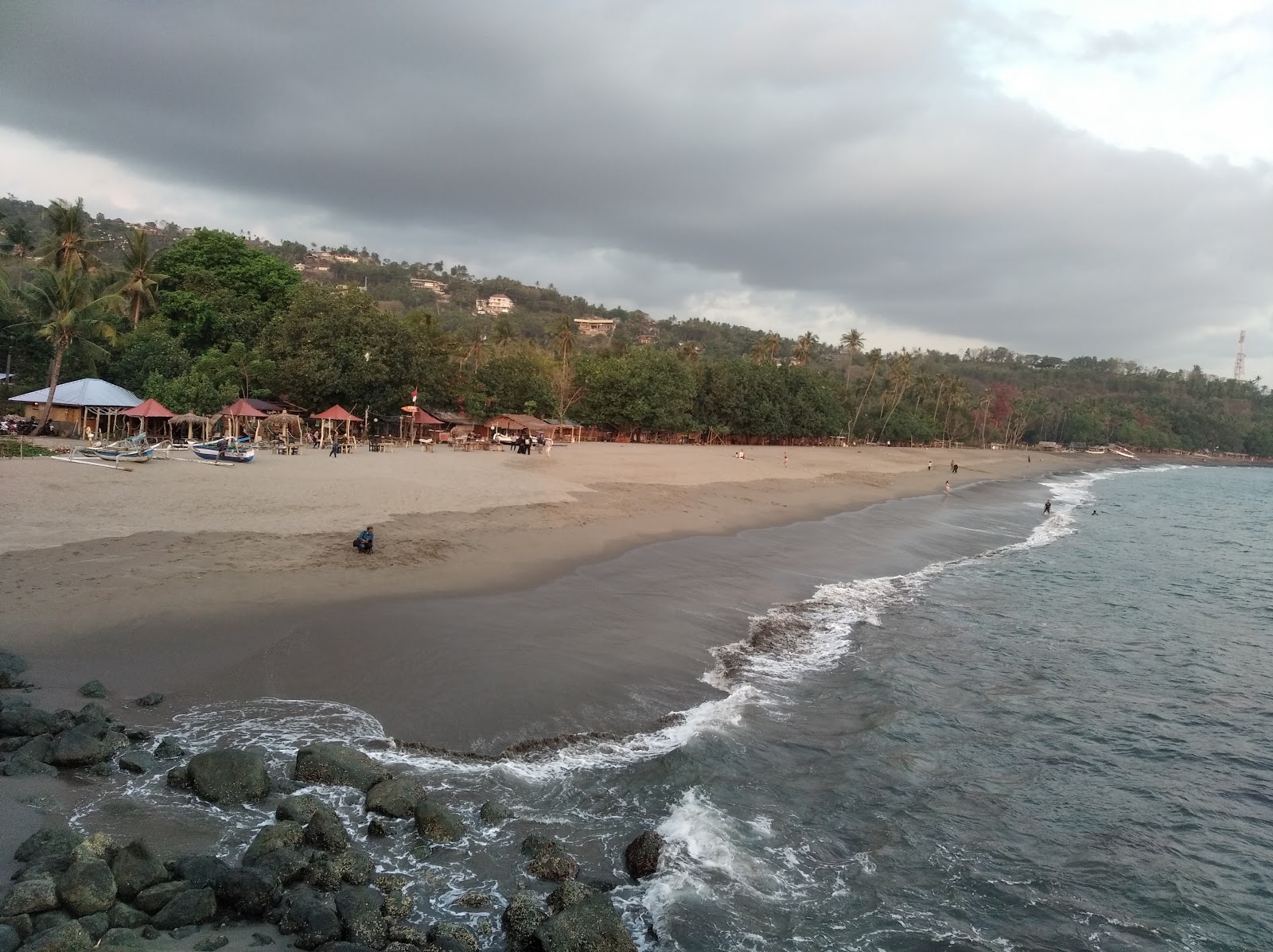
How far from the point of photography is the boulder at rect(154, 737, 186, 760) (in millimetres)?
7633

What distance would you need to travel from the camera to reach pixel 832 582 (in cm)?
1972

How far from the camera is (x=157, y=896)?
5.59m

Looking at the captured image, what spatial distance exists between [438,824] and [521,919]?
57.6 inches

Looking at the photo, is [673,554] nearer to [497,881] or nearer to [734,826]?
[734,826]

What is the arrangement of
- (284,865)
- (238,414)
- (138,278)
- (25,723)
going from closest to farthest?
(284,865), (25,723), (238,414), (138,278)

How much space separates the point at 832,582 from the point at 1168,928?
12578 millimetres

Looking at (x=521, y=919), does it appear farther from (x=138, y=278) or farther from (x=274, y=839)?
(x=138, y=278)

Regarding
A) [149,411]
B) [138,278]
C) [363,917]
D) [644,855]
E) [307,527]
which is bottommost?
[644,855]

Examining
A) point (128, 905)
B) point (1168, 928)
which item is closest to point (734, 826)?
point (1168, 928)

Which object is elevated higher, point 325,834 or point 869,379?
point 869,379

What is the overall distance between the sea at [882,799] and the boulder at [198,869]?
429 mm

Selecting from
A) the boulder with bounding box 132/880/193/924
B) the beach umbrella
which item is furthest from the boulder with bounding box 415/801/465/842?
the beach umbrella

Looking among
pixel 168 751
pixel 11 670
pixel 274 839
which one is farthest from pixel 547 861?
pixel 11 670

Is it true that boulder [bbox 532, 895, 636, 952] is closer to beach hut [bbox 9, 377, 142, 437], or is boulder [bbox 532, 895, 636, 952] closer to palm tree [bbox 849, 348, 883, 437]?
beach hut [bbox 9, 377, 142, 437]
